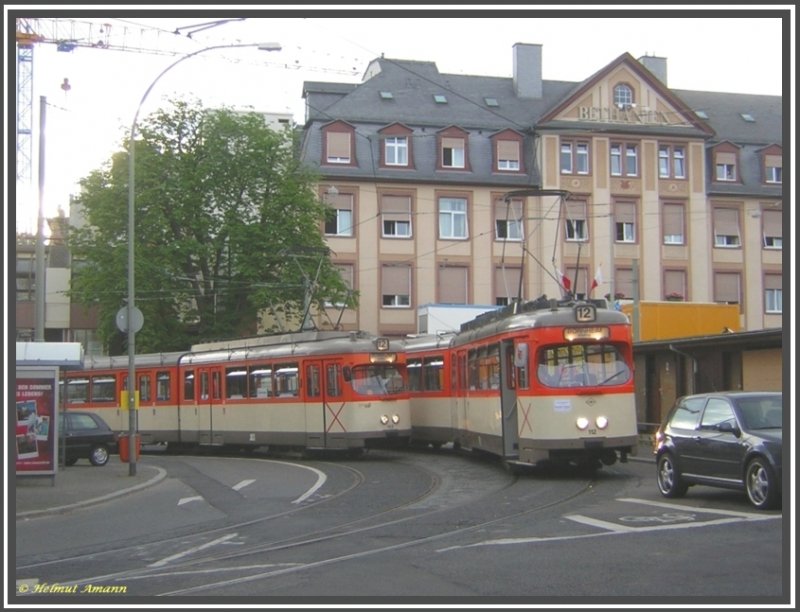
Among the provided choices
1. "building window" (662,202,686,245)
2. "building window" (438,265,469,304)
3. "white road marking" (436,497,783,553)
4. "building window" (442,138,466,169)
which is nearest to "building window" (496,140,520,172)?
"building window" (442,138,466,169)

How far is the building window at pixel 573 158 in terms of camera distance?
5438cm

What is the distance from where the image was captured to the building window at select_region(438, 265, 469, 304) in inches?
2104

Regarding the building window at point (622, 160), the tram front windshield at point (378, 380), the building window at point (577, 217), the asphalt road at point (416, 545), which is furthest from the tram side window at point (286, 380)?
the building window at point (622, 160)

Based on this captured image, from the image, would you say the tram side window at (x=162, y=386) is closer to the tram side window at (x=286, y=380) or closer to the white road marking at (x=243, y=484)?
the tram side window at (x=286, y=380)

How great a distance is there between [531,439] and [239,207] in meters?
30.1

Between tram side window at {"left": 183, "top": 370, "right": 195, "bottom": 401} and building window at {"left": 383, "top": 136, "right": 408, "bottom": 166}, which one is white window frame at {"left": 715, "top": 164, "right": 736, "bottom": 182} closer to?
building window at {"left": 383, "top": 136, "right": 408, "bottom": 166}

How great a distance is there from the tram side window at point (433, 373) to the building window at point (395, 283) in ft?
73.7

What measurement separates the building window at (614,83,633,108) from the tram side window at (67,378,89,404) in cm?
2918

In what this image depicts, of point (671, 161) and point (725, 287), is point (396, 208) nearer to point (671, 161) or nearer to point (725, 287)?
point (671, 161)

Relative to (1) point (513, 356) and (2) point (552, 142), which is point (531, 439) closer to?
(1) point (513, 356)

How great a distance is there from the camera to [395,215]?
5325cm

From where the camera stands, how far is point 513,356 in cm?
2125
